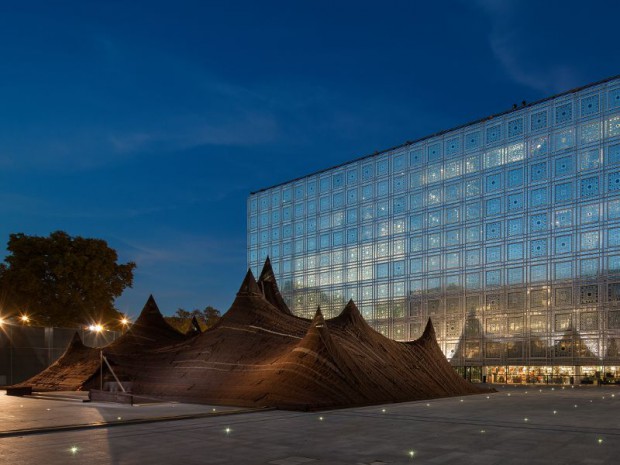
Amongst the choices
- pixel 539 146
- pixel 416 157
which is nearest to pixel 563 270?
pixel 539 146

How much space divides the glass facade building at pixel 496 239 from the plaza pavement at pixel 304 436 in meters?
32.9

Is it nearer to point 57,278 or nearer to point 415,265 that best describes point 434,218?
point 415,265

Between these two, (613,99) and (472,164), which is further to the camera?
(472,164)

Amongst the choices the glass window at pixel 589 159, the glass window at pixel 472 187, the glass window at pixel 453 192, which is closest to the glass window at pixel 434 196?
the glass window at pixel 453 192

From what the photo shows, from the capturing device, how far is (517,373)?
188 feet

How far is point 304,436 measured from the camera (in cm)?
1484

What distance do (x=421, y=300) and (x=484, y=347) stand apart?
794 cm

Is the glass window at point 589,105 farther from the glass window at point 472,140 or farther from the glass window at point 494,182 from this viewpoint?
the glass window at point 472,140

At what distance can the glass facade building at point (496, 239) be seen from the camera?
2076 inches

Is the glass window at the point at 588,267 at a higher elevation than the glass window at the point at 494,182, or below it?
below

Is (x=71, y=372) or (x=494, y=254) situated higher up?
(x=494, y=254)

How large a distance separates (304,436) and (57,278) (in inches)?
1745

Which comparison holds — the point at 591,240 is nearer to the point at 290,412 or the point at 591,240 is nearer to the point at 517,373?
the point at 517,373

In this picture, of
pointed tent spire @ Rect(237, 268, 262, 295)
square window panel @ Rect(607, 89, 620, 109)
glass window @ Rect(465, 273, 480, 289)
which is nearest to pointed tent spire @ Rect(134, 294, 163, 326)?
pointed tent spire @ Rect(237, 268, 262, 295)
